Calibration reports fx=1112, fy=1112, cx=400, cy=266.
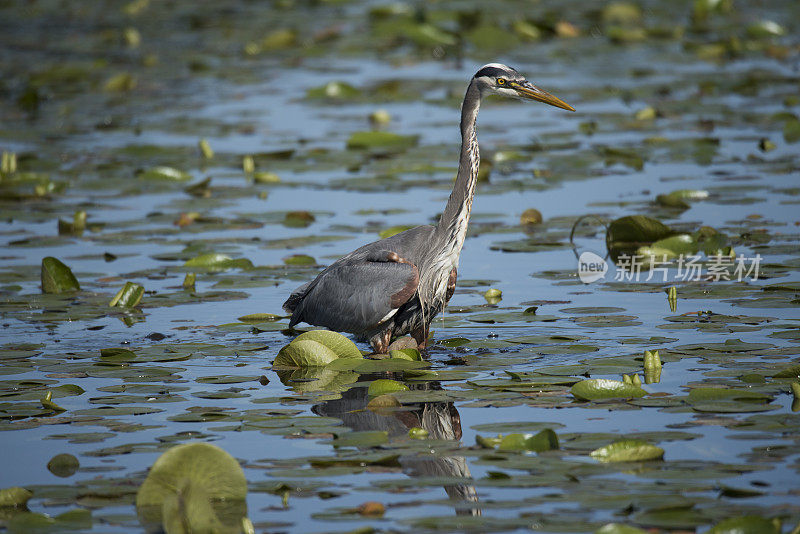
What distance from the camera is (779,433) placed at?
5180 millimetres

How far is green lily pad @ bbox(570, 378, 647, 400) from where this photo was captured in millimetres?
5801

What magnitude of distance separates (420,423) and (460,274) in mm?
3343

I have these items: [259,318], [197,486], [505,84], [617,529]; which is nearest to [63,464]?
[197,486]

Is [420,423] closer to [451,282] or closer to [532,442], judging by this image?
[532,442]

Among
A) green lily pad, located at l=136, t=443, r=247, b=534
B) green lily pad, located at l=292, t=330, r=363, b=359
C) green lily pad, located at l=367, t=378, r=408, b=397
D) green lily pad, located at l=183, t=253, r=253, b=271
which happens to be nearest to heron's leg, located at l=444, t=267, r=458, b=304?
green lily pad, located at l=292, t=330, r=363, b=359

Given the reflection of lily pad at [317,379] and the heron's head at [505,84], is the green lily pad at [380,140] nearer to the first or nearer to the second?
the heron's head at [505,84]

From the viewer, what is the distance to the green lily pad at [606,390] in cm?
580

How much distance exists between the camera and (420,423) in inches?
228

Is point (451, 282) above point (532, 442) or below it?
above

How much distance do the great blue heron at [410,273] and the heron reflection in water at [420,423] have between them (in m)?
0.75

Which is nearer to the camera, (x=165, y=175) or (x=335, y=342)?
(x=335, y=342)

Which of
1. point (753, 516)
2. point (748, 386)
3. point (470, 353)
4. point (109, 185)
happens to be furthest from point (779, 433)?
point (109, 185)

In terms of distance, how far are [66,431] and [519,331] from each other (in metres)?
3.01

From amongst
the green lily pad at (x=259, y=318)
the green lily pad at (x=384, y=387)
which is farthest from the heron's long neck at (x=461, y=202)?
the green lily pad at (x=259, y=318)
